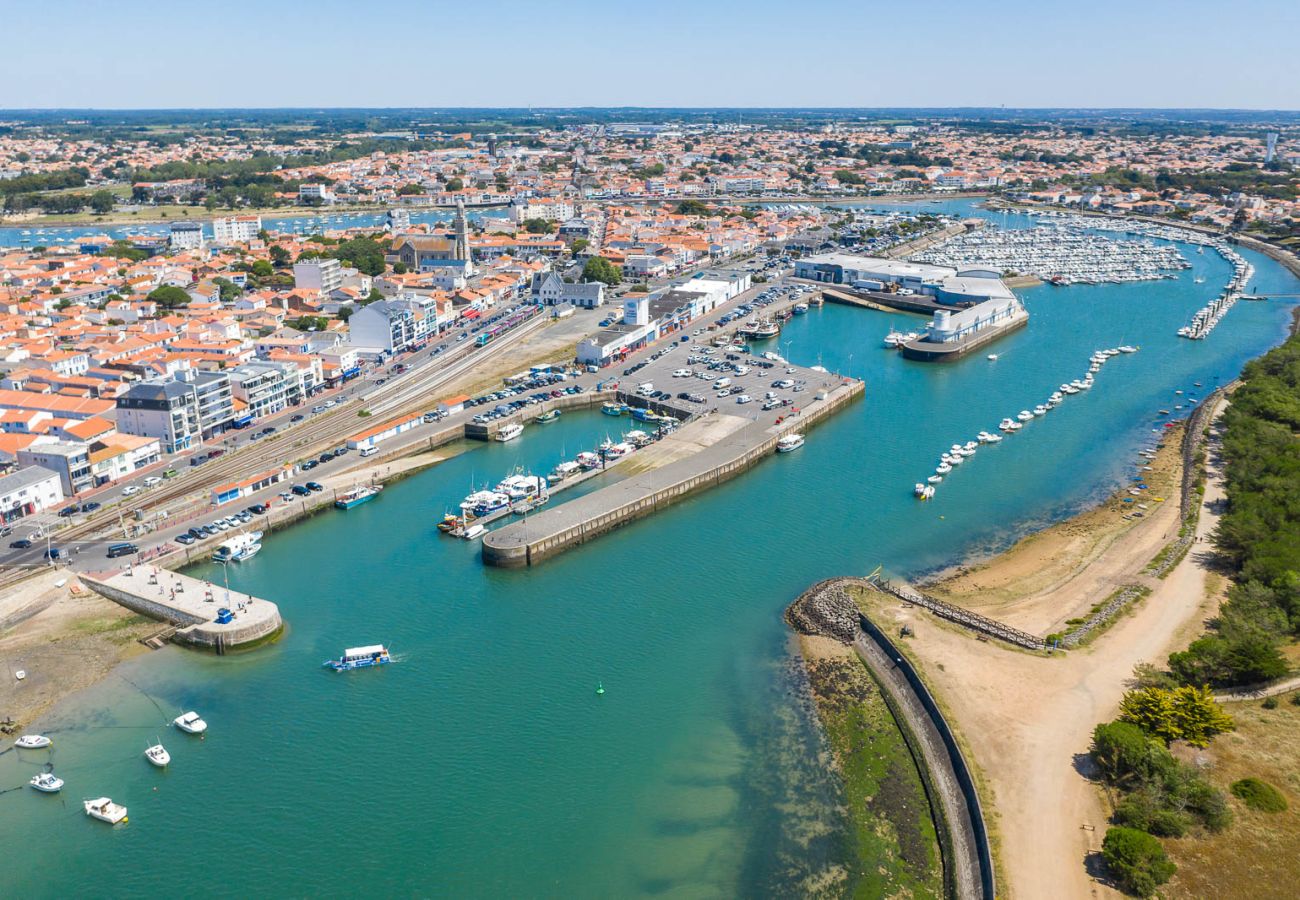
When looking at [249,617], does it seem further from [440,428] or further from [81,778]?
[440,428]

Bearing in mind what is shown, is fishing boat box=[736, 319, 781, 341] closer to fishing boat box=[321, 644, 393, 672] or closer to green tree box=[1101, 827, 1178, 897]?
fishing boat box=[321, 644, 393, 672]

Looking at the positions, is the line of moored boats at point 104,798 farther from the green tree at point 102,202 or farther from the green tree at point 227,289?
the green tree at point 102,202

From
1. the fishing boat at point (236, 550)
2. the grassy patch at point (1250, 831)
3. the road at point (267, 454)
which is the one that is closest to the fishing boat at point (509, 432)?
the road at point (267, 454)

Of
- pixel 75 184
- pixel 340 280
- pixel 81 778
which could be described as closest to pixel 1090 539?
pixel 81 778

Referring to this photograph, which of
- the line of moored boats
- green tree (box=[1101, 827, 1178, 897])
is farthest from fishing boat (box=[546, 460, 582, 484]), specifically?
green tree (box=[1101, 827, 1178, 897])

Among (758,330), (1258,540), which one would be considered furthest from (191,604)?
(758,330)
